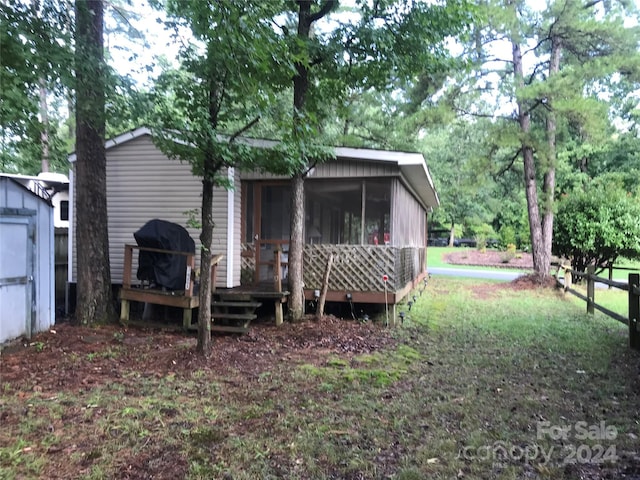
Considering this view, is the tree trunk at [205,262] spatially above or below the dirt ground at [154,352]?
above

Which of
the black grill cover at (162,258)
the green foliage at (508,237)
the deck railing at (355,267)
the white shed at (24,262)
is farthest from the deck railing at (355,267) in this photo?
the green foliage at (508,237)

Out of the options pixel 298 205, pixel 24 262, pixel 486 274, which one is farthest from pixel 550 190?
pixel 24 262

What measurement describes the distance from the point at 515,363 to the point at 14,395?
5639 mm

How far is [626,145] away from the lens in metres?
22.8

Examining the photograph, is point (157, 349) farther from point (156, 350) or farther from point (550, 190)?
point (550, 190)

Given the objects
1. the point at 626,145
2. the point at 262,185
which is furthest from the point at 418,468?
the point at 626,145

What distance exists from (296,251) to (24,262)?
13.6 ft

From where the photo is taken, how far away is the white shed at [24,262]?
19.2 feet

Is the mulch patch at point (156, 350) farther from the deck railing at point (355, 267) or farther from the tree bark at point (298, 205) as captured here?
the deck railing at point (355, 267)

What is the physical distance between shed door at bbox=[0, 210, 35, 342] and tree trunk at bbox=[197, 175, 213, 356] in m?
2.63

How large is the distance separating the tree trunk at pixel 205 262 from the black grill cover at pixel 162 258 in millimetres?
2431

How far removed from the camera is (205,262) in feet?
18.6

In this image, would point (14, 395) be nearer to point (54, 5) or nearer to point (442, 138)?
point (54, 5)

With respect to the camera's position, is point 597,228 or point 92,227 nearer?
point 92,227
